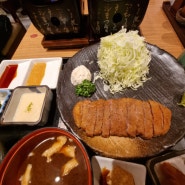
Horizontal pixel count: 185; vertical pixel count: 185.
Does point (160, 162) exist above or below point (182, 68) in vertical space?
below

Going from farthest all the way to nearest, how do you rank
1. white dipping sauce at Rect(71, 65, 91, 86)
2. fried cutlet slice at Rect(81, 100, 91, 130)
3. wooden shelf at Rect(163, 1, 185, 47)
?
wooden shelf at Rect(163, 1, 185, 47) → white dipping sauce at Rect(71, 65, 91, 86) → fried cutlet slice at Rect(81, 100, 91, 130)

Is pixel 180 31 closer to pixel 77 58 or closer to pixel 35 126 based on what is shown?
pixel 77 58

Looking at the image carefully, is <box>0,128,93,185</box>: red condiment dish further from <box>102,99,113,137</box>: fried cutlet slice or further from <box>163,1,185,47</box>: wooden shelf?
<box>163,1,185,47</box>: wooden shelf

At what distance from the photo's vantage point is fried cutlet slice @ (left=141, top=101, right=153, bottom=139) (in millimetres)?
1596

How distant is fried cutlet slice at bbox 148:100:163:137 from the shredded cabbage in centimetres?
37

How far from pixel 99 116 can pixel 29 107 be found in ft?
2.89

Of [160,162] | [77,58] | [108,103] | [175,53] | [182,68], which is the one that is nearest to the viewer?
[160,162]

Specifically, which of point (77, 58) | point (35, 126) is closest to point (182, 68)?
point (77, 58)

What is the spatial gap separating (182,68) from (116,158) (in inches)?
51.2

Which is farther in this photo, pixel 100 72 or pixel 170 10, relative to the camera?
pixel 170 10

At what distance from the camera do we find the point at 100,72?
7.18 ft

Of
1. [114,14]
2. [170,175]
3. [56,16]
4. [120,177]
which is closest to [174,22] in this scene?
[114,14]

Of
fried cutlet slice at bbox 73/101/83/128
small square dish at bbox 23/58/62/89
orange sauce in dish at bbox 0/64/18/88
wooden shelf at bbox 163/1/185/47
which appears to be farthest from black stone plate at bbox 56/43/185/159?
orange sauce in dish at bbox 0/64/18/88

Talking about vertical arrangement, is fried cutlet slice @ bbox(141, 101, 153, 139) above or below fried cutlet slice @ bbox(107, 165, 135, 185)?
above
